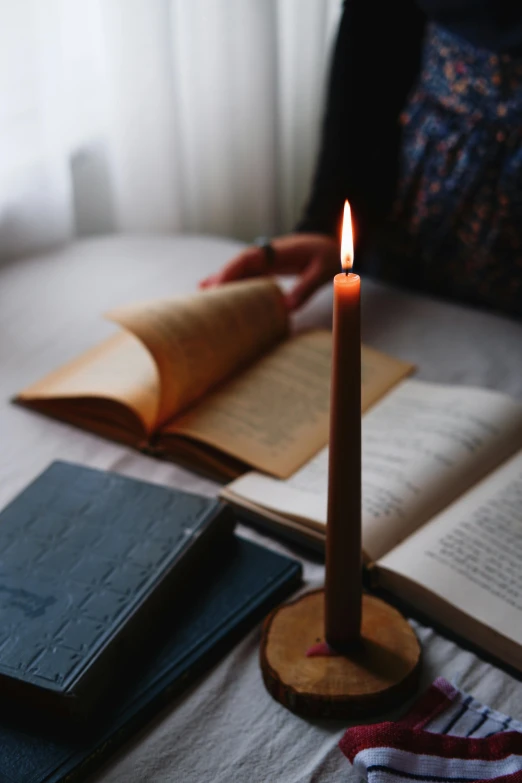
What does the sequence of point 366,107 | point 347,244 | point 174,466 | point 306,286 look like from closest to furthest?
1. point 347,244
2. point 174,466
3. point 306,286
4. point 366,107

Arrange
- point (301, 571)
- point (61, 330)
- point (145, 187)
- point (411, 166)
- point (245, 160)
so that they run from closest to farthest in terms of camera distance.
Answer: point (301, 571) < point (61, 330) < point (411, 166) < point (145, 187) < point (245, 160)

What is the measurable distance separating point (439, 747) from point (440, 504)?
242mm

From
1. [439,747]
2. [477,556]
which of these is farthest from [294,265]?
[439,747]

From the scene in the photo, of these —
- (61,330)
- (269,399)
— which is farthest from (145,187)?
(269,399)

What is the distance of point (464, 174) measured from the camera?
1.16m

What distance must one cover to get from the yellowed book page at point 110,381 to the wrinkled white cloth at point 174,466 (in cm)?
3

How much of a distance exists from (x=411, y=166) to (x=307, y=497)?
65 centimetres

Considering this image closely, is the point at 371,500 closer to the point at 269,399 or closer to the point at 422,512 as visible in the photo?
the point at 422,512

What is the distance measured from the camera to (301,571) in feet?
2.19

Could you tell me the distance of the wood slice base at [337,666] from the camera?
55cm

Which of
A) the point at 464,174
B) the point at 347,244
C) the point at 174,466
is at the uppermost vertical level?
the point at 347,244

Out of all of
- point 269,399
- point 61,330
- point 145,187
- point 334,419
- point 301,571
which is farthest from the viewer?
point 145,187

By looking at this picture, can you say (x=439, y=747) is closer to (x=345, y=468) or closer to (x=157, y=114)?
(x=345, y=468)

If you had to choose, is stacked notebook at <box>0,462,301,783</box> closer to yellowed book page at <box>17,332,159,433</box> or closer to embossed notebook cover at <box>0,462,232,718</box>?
embossed notebook cover at <box>0,462,232,718</box>
